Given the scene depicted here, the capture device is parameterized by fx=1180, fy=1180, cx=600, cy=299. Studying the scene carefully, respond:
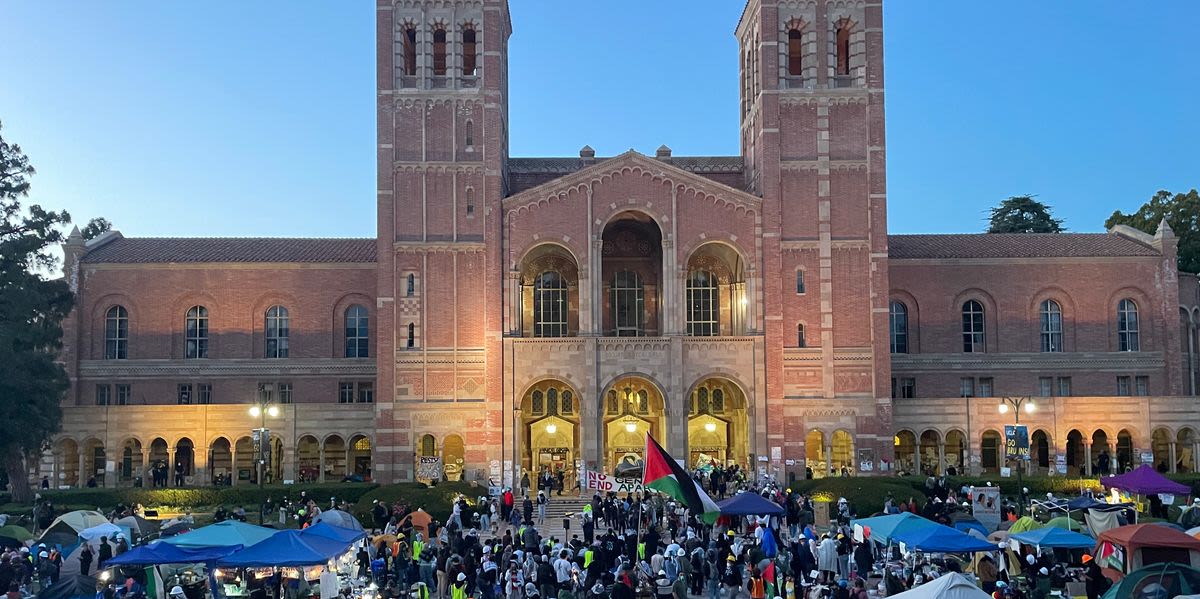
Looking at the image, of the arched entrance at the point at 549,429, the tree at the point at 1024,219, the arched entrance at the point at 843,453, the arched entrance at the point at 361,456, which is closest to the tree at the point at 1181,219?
the tree at the point at 1024,219

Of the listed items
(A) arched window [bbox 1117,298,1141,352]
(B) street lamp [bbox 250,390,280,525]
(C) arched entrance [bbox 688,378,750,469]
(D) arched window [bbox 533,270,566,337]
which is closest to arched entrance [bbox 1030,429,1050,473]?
(A) arched window [bbox 1117,298,1141,352]

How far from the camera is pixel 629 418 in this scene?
56.0 metres

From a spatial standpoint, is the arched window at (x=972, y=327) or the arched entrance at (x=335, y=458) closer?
the arched entrance at (x=335, y=458)

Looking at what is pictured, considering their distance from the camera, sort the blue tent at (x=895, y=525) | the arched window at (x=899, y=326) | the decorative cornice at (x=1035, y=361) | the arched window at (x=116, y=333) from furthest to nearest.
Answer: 1. the arched window at (x=899, y=326)
2. the decorative cornice at (x=1035, y=361)
3. the arched window at (x=116, y=333)
4. the blue tent at (x=895, y=525)

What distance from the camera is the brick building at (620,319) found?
53406mm

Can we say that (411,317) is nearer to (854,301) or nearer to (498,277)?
(498,277)

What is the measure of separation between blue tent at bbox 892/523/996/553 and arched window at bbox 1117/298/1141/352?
3904 cm

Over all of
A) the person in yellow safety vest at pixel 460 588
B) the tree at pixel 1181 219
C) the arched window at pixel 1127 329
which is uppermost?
the tree at pixel 1181 219

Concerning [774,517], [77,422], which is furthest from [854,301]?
[77,422]

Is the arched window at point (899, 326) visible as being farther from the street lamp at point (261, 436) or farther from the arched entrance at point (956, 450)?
the street lamp at point (261, 436)

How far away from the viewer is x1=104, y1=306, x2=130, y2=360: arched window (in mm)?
60281

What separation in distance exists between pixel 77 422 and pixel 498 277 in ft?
68.9

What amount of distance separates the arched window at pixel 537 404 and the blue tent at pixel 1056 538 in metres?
29.4

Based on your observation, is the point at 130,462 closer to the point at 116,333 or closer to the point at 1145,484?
the point at 116,333
